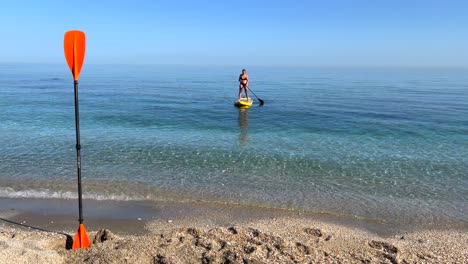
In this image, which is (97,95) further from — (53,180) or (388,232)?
(388,232)

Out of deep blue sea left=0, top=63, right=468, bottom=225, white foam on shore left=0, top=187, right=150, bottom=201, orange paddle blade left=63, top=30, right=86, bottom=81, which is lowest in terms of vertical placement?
white foam on shore left=0, top=187, right=150, bottom=201

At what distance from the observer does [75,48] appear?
550 centimetres

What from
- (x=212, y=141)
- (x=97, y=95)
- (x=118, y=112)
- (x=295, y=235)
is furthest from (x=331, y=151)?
(x=97, y=95)

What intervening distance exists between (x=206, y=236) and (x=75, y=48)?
131 inches

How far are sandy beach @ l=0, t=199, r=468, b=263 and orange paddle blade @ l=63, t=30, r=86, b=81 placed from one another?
8.34ft

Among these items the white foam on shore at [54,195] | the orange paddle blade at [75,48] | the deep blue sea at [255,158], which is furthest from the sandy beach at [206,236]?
the orange paddle blade at [75,48]

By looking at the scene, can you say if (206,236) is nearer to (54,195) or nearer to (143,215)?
(143,215)

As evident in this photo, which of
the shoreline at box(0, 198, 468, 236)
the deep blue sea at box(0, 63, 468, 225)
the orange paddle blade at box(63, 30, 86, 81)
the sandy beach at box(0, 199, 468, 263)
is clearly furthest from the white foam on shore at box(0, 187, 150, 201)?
the orange paddle blade at box(63, 30, 86, 81)

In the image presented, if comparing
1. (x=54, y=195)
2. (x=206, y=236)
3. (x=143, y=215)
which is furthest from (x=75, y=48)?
(x=54, y=195)

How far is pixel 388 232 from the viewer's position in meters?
7.38

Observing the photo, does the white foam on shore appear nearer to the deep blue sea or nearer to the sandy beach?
the deep blue sea

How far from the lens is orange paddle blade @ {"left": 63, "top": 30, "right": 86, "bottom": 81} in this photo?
5.46m

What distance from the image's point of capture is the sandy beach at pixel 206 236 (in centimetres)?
534

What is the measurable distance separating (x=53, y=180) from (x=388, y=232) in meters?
7.94
